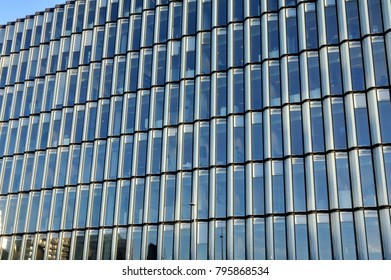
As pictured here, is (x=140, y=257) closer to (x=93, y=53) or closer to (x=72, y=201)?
(x=72, y=201)

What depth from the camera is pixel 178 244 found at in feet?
123

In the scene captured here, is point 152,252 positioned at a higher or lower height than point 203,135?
lower

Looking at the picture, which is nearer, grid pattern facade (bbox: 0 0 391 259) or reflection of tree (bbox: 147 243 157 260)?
grid pattern facade (bbox: 0 0 391 259)

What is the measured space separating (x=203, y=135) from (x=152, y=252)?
9901 mm

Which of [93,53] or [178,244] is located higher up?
[93,53]

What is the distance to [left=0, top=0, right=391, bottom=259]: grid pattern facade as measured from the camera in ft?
112

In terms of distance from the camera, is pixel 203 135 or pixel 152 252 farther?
pixel 203 135

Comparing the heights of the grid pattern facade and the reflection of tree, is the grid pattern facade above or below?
above

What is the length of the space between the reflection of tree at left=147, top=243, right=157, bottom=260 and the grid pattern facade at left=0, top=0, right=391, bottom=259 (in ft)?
0.35

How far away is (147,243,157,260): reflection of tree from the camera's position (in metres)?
38.0

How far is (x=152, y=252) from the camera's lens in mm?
38156

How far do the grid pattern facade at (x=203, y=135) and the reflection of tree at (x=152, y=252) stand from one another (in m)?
0.11
